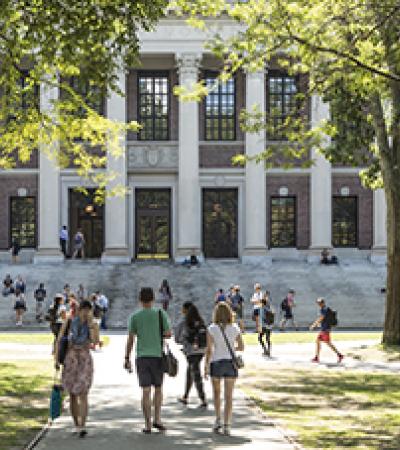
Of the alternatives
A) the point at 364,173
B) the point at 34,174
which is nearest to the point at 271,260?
the point at 34,174

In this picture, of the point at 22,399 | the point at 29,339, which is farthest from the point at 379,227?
the point at 22,399

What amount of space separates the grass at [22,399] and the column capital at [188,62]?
29363mm

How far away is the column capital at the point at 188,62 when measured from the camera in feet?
168

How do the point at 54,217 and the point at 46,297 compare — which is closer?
the point at 46,297

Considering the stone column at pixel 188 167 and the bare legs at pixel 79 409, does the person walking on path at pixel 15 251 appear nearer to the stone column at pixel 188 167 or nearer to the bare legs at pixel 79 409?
the stone column at pixel 188 167

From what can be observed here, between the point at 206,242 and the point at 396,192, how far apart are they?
86.4 ft

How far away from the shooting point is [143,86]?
52.9m

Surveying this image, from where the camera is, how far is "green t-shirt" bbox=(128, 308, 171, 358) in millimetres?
12156

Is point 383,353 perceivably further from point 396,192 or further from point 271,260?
point 271,260

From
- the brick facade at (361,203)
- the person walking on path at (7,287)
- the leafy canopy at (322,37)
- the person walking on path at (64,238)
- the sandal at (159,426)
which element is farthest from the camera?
the brick facade at (361,203)

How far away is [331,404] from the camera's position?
15711 millimetres

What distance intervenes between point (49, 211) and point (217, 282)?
9887 millimetres

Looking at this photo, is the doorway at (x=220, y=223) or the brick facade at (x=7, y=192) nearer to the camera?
the brick facade at (x=7, y=192)

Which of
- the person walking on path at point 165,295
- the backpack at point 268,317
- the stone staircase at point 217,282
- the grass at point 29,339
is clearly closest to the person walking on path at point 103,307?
the stone staircase at point 217,282
